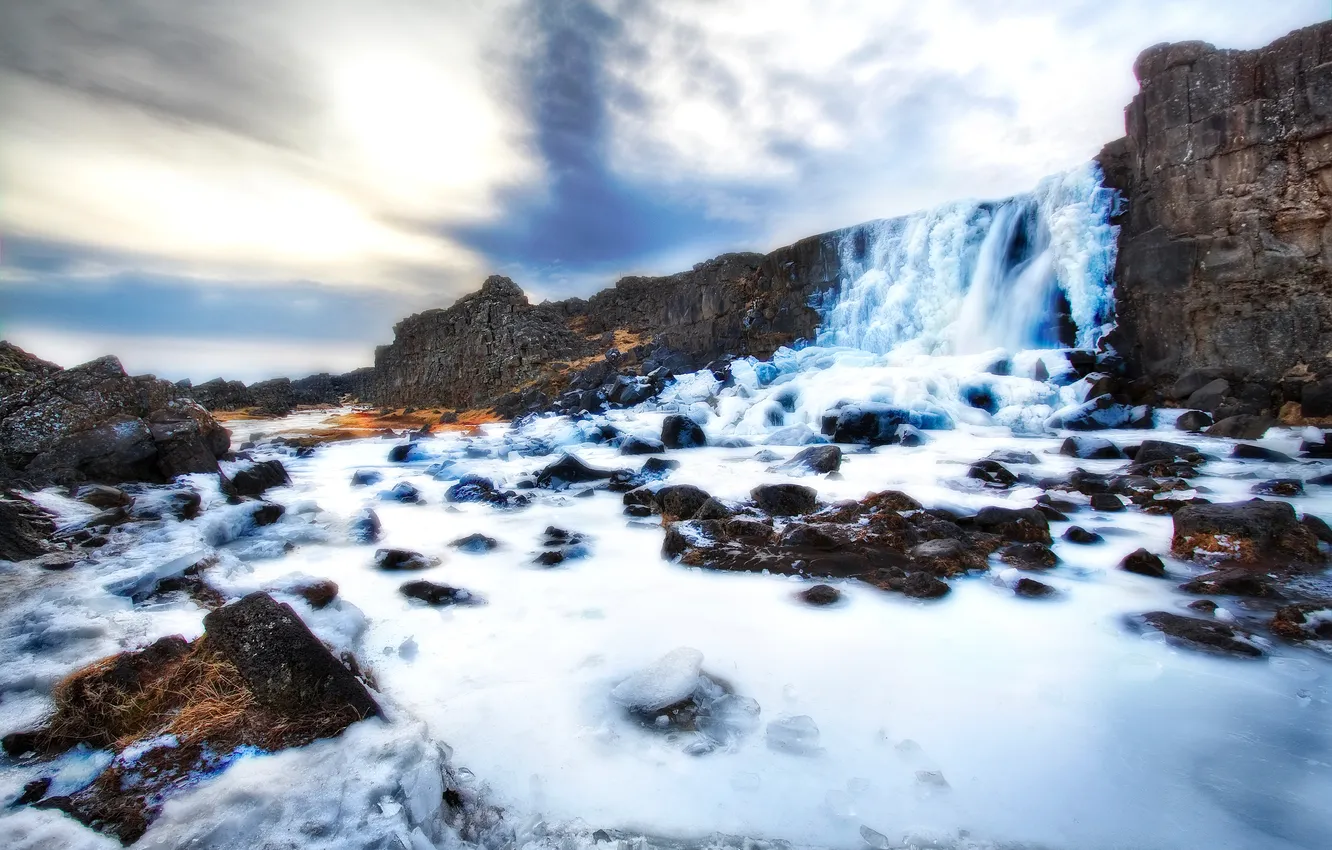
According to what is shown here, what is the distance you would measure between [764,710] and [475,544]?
10.9ft

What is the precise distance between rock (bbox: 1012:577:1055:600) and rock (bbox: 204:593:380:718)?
3.62 m

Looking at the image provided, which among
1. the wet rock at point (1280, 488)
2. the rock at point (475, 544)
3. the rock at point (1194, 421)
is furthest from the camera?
the rock at point (1194, 421)

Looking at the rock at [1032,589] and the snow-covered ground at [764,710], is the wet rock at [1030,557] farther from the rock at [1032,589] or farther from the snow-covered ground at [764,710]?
the rock at [1032,589]

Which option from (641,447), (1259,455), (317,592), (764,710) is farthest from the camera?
(641,447)

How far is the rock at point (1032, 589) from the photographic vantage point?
366cm

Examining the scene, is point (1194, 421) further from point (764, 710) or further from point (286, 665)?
point (286, 665)

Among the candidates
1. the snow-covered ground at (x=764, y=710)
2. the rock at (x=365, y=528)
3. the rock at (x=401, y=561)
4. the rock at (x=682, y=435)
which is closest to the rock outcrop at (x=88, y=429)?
the rock at (x=365, y=528)

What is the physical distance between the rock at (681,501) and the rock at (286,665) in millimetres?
3744

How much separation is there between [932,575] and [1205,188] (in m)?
13.1

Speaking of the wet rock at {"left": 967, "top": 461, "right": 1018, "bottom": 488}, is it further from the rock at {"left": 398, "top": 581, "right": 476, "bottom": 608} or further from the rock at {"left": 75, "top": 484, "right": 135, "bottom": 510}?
the rock at {"left": 75, "top": 484, "right": 135, "bottom": 510}

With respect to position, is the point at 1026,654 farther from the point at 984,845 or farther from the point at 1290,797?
the point at 984,845

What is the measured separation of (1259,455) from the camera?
720cm

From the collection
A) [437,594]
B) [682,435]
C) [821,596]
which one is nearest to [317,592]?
[437,594]

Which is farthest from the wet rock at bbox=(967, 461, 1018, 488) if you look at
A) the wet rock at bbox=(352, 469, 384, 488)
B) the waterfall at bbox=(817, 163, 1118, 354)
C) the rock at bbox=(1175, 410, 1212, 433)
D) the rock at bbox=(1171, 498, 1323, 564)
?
the waterfall at bbox=(817, 163, 1118, 354)
